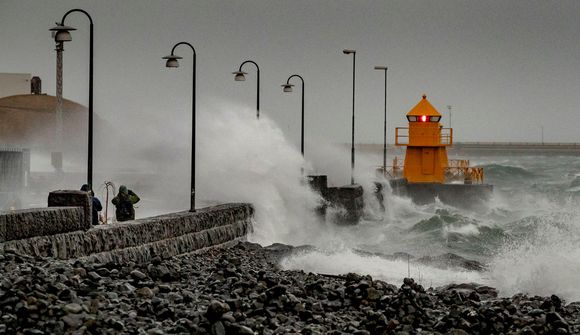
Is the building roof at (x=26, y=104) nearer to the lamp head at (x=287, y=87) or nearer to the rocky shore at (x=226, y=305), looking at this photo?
the lamp head at (x=287, y=87)

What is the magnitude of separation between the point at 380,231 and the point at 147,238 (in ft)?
62.0

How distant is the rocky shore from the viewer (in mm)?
9352

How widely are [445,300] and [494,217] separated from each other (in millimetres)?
33322

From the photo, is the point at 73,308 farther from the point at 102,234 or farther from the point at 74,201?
the point at 102,234

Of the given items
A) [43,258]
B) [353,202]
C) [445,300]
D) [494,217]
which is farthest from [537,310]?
[494,217]

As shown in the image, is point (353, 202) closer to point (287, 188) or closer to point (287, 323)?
point (287, 188)

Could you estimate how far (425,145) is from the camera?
4253 cm

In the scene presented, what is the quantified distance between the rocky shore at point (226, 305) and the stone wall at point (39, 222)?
604 millimetres

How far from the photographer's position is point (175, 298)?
10.6 metres

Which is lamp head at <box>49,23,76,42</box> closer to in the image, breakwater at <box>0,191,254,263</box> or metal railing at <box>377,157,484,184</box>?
breakwater at <box>0,191,254,263</box>

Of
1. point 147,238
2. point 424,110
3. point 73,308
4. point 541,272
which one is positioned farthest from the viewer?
point 424,110

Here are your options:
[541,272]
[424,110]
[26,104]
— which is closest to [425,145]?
[424,110]

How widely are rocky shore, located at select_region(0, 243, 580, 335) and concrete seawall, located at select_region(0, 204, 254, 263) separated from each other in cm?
52

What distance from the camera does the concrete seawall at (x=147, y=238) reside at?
12898 mm
